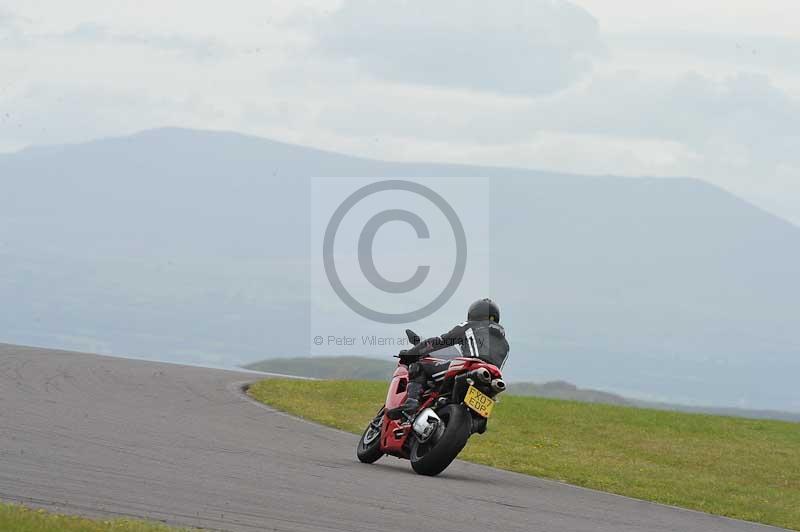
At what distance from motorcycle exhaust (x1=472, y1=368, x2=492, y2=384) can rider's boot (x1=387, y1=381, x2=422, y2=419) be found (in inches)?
36.3

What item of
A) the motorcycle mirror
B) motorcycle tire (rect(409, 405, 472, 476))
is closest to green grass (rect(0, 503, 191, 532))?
motorcycle tire (rect(409, 405, 472, 476))

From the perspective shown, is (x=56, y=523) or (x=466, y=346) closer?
(x=56, y=523)

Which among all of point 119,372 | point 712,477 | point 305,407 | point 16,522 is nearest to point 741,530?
point 712,477

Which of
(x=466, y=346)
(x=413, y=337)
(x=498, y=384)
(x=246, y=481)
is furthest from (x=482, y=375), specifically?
(x=246, y=481)

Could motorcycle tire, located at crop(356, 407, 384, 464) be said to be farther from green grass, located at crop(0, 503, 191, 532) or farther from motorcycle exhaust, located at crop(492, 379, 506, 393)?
green grass, located at crop(0, 503, 191, 532)

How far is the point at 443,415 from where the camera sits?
14891mm

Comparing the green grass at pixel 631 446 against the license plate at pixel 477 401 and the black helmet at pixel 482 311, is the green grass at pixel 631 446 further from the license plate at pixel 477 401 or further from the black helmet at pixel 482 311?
the black helmet at pixel 482 311

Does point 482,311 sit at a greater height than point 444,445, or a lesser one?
greater

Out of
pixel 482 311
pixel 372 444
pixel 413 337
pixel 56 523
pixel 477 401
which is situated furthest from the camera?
pixel 372 444

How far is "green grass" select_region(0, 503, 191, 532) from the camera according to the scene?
365 inches

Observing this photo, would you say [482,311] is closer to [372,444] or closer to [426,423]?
[426,423]

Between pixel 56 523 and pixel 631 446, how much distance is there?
15765 mm

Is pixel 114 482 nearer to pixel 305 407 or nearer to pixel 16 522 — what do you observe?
pixel 16 522

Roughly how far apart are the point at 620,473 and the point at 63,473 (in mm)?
9025
